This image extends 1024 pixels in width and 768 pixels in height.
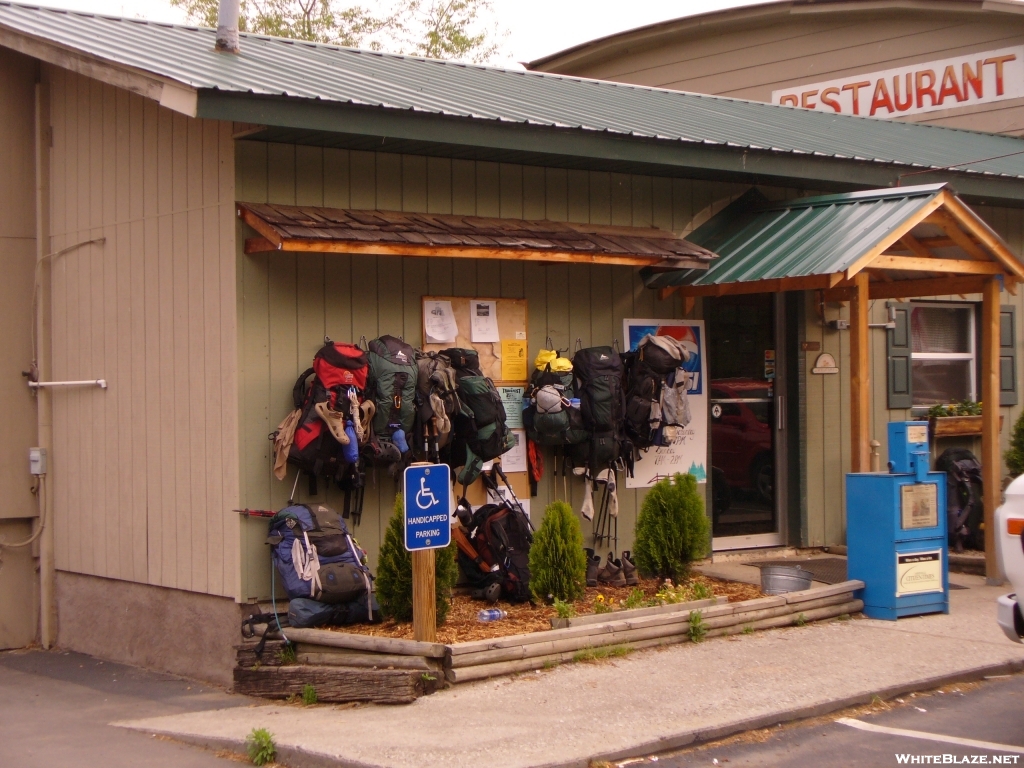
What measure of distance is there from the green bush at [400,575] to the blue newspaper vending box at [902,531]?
3.26 meters

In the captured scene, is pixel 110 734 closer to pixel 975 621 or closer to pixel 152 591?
pixel 152 591

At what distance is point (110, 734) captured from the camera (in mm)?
7133

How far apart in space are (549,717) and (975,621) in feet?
13.3

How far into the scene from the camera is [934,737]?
6332mm

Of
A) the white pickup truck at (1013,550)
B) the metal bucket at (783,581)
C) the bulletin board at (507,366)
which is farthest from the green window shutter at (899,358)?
the white pickup truck at (1013,550)

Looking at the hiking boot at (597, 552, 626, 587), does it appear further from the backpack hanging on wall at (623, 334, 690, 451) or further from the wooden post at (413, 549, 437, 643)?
the wooden post at (413, 549, 437, 643)

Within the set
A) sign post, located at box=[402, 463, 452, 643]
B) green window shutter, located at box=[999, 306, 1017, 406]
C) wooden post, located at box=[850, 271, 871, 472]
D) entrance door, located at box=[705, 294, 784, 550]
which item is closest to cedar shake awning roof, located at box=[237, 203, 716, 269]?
wooden post, located at box=[850, 271, 871, 472]

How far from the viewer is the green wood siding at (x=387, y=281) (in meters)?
8.05

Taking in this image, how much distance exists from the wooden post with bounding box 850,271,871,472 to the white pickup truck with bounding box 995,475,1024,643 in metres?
3.03

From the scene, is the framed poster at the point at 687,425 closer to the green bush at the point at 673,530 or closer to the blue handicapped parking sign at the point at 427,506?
the green bush at the point at 673,530

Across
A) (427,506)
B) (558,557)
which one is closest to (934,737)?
(558,557)

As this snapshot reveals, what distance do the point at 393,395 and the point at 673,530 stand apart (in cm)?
240

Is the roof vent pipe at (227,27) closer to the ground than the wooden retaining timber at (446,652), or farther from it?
farther from it

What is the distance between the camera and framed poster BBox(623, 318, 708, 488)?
10.1m
